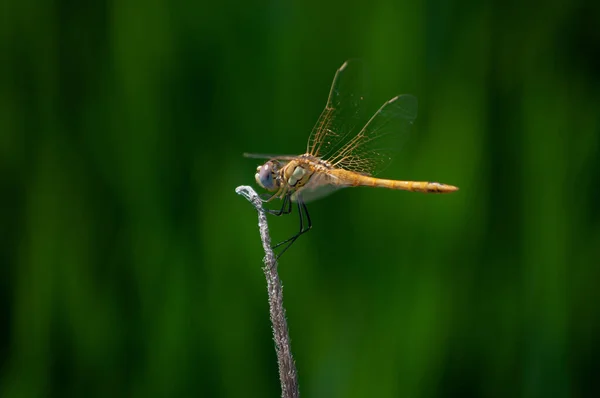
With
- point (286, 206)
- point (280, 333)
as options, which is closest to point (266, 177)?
point (286, 206)

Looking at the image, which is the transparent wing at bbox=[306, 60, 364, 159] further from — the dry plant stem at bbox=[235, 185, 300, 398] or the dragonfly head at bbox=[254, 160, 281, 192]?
the dry plant stem at bbox=[235, 185, 300, 398]

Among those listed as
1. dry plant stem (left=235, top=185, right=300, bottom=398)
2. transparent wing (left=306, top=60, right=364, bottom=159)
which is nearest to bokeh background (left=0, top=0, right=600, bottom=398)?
transparent wing (left=306, top=60, right=364, bottom=159)

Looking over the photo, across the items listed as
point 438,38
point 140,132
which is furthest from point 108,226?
point 438,38

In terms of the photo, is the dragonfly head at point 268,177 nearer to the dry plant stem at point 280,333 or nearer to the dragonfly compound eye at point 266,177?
the dragonfly compound eye at point 266,177

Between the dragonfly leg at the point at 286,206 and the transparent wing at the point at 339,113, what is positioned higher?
the transparent wing at the point at 339,113

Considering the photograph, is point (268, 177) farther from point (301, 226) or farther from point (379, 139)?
point (379, 139)

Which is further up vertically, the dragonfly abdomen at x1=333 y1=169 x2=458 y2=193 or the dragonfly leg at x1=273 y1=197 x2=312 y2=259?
the dragonfly abdomen at x1=333 y1=169 x2=458 y2=193

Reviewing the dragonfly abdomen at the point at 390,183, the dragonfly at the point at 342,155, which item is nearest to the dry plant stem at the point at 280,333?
the dragonfly at the point at 342,155
